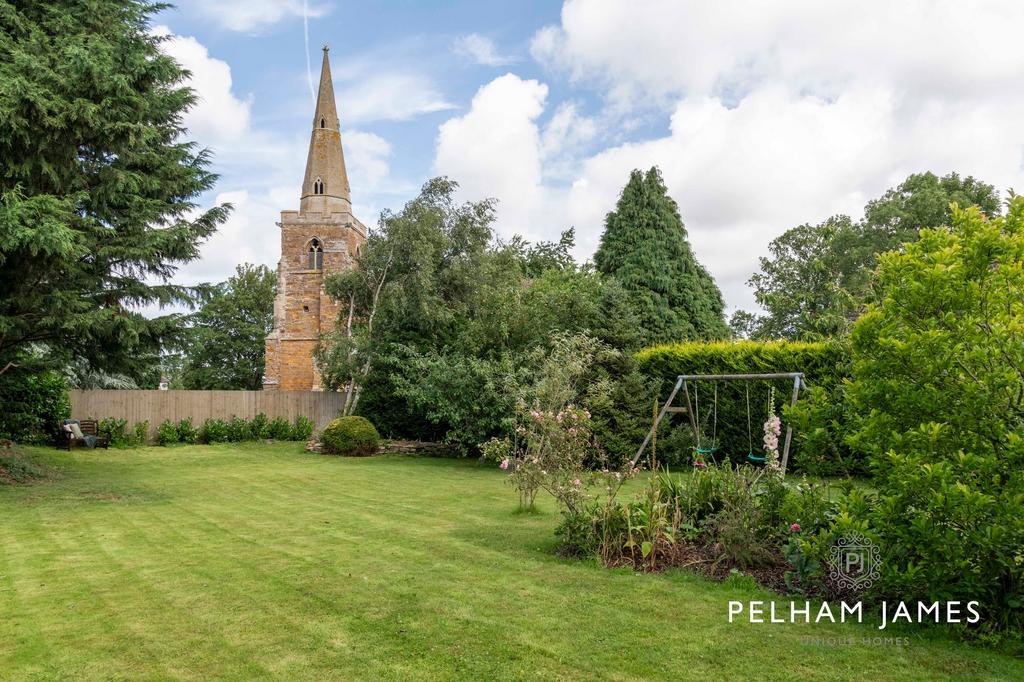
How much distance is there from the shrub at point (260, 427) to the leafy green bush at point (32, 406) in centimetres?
500

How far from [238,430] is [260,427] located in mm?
669

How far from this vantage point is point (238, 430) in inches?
843

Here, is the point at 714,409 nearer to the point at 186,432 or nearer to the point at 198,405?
the point at 186,432

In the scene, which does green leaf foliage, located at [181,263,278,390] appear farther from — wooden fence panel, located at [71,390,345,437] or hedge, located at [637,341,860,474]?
hedge, located at [637,341,860,474]

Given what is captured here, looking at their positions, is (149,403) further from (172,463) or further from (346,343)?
(346,343)

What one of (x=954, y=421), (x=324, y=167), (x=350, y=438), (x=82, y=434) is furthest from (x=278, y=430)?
(x=954, y=421)

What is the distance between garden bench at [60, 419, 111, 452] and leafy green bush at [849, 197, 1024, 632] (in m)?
19.7

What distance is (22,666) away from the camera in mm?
3906

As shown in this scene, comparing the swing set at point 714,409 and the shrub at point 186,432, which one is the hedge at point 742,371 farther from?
the shrub at point 186,432

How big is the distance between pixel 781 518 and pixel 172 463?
50.0 feet

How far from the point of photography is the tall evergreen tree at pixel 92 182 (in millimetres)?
10320

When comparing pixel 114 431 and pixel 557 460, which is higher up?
pixel 557 460

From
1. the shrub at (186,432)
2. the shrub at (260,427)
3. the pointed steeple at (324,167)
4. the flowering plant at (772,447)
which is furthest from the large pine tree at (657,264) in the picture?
the flowering plant at (772,447)

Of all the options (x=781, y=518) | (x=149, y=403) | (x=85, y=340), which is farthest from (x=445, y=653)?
(x=149, y=403)
